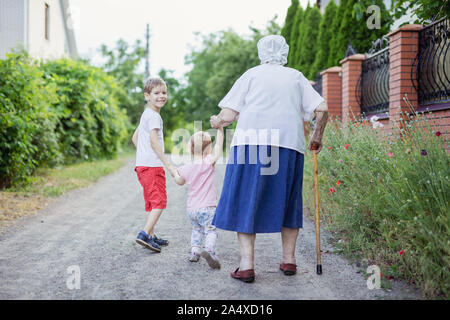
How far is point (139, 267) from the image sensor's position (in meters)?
3.66

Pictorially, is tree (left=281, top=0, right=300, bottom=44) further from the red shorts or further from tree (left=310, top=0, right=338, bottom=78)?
the red shorts

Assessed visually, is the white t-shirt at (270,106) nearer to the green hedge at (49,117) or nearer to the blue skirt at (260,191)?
the blue skirt at (260,191)

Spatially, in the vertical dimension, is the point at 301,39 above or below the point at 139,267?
above

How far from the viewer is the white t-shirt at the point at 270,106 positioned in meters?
3.32

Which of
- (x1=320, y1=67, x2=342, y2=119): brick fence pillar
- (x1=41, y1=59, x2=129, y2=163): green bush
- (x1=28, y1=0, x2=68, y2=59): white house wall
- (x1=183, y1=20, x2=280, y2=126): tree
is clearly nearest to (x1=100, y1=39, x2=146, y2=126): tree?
(x1=183, y1=20, x2=280, y2=126): tree

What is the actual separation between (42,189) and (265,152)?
591cm

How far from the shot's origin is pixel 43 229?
205 inches

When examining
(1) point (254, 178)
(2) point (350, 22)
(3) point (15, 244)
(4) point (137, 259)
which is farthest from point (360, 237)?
(2) point (350, 22)

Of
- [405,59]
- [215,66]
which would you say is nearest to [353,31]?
[405,59]

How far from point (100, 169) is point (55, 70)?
11.8 feet

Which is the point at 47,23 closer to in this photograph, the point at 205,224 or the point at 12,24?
the point at 12,24

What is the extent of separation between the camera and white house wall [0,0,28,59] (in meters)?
13.5

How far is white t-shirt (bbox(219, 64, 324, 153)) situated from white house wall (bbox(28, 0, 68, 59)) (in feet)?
40.4

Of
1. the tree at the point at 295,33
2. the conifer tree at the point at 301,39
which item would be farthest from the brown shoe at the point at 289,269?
the tree at the point at 295,33
